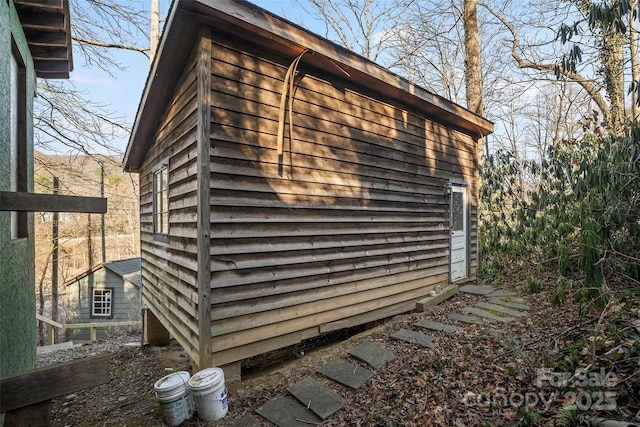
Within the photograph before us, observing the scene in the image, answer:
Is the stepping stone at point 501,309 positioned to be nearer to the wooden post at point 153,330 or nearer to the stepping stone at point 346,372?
the stepping stone at point 346,372

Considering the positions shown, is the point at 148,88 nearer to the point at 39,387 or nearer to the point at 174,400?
the point at 174,400

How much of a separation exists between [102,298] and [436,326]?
13.7 meters

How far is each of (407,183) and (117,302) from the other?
13.1 metres

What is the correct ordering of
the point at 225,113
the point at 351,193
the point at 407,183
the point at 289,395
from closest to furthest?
the point at 289,395, the point at 225,113, the point at 351,193, the point at 407,183

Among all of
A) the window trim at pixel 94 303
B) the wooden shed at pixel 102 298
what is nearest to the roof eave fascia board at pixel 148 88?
the wooden shed at pixel 102 298

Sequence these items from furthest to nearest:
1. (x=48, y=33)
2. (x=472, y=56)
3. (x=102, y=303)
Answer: (x=102, y=303)
(x=472, y=56)
(x=48, y=33)

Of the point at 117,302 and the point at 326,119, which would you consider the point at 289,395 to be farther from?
the point at 117,302

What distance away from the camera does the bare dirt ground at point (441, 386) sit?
2307 millimetres

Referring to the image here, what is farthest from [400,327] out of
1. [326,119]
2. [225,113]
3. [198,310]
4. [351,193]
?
[225,113]

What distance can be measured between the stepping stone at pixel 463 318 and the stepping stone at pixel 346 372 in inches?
77.6

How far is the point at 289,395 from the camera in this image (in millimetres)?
2951

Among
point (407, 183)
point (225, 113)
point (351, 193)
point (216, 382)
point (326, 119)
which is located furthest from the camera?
point (407, 183)

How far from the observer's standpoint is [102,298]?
12.8 metres

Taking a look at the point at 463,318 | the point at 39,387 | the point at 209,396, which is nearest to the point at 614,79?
the point at 463,318
